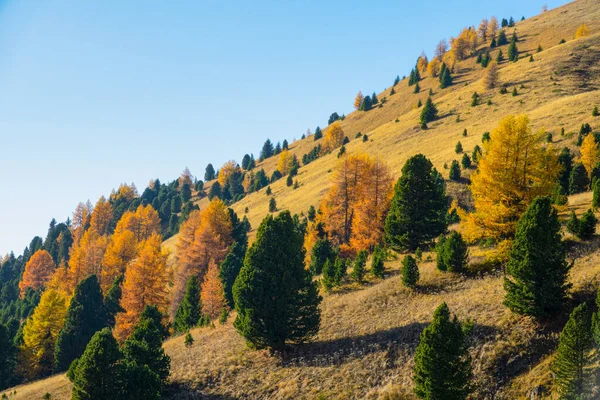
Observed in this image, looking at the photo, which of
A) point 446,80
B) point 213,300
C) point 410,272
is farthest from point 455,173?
point 446,80

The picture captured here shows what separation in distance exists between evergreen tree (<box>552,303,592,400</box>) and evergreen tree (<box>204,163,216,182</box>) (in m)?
171

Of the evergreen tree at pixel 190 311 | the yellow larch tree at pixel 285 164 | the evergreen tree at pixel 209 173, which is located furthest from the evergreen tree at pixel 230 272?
the evergreen tree at pixel 209 173

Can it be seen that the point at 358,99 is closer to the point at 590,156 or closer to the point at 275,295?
the point at 590,156

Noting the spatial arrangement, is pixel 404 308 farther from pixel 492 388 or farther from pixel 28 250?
pixel 28 250

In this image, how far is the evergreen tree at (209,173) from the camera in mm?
178012

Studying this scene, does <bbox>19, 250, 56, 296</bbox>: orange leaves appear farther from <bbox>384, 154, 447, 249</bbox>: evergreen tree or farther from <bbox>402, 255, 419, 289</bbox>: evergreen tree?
<bbox>402, 255, 419, 289</bbox>: evergreen tree

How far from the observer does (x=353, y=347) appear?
77.8ft

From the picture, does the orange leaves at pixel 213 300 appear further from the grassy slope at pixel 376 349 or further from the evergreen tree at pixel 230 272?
the grassy slope at pixel 376 349

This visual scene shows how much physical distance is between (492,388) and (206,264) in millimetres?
43170

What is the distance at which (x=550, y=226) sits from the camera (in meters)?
19.4

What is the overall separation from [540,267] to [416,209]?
17.3 m

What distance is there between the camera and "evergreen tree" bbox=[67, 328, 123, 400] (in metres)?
21.4

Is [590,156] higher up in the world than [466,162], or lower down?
lower down

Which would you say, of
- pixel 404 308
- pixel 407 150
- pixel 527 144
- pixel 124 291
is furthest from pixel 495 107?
pixel 124 291
